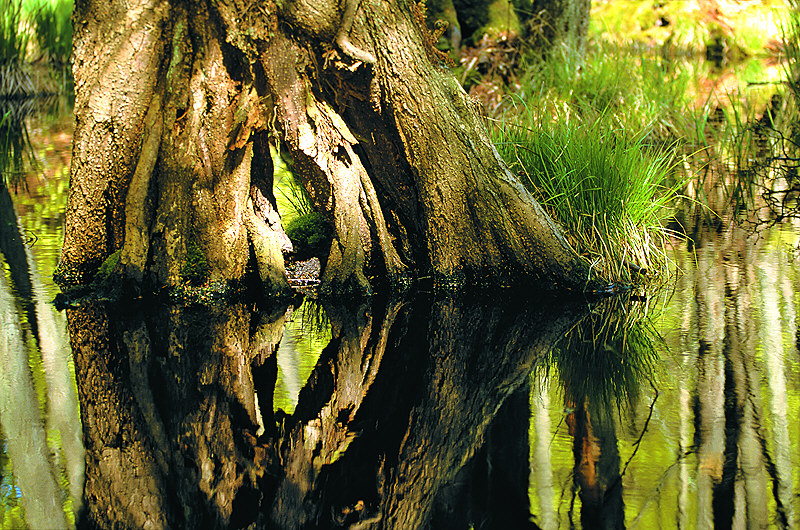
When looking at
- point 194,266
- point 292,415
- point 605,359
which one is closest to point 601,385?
point 605,359

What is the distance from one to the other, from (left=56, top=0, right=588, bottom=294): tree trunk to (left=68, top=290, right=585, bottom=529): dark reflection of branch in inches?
12.8

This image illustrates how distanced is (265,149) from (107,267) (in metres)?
1.05

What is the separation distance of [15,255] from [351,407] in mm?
3199

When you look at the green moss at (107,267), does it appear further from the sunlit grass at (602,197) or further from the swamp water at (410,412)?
the sunlit grass at (602,197)

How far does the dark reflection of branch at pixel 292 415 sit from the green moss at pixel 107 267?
0.20 meters

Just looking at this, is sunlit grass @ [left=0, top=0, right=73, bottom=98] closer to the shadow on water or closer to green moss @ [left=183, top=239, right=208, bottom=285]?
green moss @ [left=183, top=239, right=208, bottom=285]

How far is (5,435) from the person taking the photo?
2.64 m

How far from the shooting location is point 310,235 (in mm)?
4793

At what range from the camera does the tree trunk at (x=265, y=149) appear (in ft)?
13.4

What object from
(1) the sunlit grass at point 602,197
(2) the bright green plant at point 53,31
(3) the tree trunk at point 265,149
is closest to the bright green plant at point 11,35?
(2) the bright green plant at point 53,31

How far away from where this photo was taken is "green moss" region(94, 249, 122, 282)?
13.8ft

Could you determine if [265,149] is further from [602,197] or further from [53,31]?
[53,31]

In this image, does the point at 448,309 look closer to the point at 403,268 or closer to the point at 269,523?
the point at 403,268

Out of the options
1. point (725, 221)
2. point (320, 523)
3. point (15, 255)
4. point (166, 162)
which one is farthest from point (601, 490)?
point (15, 255)
